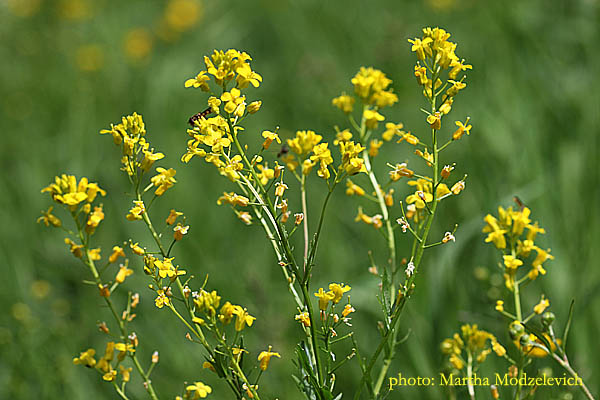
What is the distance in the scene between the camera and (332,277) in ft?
11.0

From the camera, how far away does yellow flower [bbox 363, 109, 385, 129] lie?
1.79 metres

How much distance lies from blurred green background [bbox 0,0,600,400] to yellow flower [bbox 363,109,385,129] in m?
0.93

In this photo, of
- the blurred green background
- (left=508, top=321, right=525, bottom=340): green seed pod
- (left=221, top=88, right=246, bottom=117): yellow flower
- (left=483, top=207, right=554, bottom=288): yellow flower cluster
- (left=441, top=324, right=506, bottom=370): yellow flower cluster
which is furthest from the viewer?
the blurred green background

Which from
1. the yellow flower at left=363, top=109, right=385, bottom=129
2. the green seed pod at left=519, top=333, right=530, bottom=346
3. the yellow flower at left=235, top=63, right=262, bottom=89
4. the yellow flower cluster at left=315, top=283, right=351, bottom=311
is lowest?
the green seed pod at left=519, top=333, right=530, bottom=346

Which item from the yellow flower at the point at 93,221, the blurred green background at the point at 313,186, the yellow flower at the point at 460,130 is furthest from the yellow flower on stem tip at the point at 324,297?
the blurred green background at the point at 313,186

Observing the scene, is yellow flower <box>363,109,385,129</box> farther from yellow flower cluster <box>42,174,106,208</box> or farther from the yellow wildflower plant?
yellow flower cluster <box>42,174,106,208</box>

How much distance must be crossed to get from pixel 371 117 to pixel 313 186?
7.52ft

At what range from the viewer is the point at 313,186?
4.08 meters

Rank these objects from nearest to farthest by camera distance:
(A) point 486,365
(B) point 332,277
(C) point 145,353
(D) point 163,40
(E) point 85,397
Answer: (A) point 486,365, (E) point 85,397, (C) point 145,353, (B) point 332,277, (D) point 163,40

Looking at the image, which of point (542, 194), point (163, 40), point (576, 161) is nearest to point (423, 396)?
point (542, 194)

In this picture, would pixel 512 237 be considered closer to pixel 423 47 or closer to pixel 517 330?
pixel 517 330

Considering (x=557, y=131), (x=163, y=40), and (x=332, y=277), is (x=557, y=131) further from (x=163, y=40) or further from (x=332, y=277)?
(x=163, y=40)

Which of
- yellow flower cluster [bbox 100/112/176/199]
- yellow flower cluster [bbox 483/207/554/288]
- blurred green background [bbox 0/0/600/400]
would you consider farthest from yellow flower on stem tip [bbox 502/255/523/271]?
yellow flower cluster [bbox 100/112/176/199]

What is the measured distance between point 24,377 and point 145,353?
590mm
